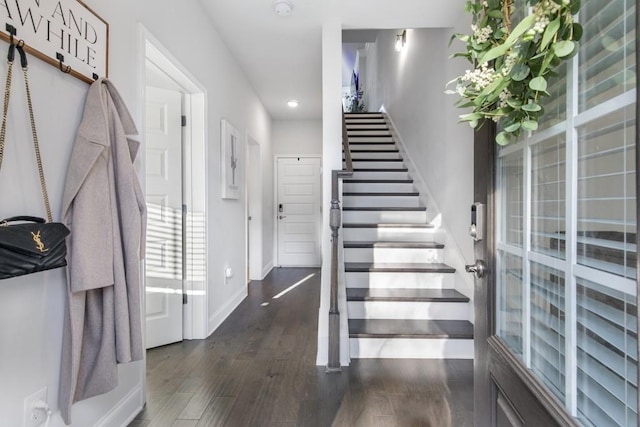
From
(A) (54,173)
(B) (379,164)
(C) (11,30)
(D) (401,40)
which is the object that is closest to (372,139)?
(B) (379,164)

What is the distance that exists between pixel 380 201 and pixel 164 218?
7.17 feet

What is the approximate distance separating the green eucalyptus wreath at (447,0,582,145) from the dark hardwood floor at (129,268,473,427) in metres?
1.57

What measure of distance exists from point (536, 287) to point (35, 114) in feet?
5.30

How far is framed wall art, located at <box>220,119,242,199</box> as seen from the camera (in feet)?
10.8

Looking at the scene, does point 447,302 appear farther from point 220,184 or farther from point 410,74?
point 410,74

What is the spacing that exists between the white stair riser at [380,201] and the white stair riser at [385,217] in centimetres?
23

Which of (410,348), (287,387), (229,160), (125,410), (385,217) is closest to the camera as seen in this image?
(125,410)

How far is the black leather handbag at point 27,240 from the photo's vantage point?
3.02 feet

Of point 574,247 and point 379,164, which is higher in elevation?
point 379,164

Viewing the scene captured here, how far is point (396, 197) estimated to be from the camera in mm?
3879

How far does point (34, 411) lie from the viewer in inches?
46.8

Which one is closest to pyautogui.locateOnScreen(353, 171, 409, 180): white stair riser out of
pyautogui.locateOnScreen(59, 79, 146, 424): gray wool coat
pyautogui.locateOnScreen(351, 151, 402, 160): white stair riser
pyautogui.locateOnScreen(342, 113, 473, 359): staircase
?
pyautogui.locateOnScreen(342, 113, 473, 359): staircase

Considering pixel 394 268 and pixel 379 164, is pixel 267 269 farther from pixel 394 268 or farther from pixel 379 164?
pixel 394 268

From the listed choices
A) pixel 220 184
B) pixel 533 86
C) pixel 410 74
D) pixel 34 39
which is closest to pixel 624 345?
pixel 533 86
